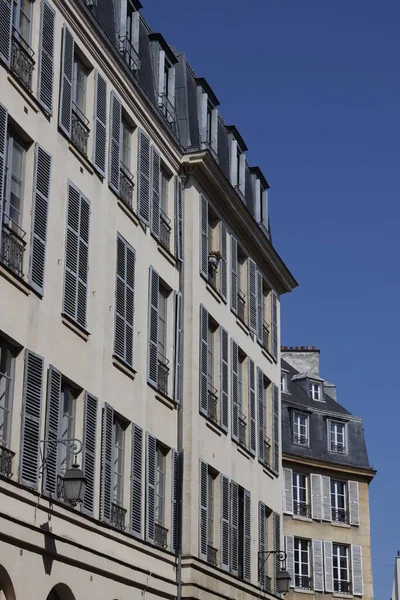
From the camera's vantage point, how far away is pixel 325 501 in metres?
49.1

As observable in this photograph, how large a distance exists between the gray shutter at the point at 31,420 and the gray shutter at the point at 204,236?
363 inches

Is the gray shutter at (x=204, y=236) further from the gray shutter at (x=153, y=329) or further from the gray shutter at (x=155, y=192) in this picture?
the gray shutter at (x=153, y=329)

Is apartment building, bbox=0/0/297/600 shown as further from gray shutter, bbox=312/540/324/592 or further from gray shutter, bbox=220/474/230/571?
gray shutter, bbox=312/540/324/592

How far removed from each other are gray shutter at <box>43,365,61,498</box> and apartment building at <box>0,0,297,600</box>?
0.17ft

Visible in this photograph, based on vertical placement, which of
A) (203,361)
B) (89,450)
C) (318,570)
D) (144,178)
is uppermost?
(144,178)

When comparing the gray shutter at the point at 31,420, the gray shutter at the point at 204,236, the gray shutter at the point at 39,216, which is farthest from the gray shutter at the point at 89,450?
the gray shutter at the point at 204,236

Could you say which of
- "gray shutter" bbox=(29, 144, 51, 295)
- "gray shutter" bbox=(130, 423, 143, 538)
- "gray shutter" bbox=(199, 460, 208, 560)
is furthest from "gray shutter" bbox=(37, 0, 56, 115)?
"gray shutter" bbox=(199, 460, 208, 560)

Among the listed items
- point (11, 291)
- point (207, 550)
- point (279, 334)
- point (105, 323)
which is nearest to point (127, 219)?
point (105, 323)

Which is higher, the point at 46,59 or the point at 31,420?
the point at 46,59

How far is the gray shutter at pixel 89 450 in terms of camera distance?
66.3 feet

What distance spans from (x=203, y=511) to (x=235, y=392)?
4.21 meters

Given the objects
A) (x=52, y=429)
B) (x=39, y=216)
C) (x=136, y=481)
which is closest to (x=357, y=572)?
(x=136, y=481)

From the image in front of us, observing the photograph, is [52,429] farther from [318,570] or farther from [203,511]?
[318,570]

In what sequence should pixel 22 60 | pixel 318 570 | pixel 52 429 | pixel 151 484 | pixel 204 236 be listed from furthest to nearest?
1. pixel 318 570
2. pixel 204 236
3. pixel 151 484
4. pixel 22 60
5. pixel 52 429
